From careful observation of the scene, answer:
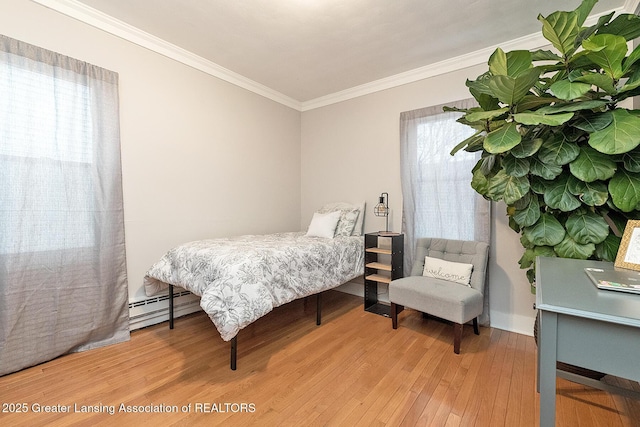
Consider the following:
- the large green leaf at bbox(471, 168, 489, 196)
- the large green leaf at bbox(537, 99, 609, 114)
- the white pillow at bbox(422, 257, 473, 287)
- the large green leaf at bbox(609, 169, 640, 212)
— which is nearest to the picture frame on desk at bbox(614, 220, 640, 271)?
the large green leaf at bbox(609, 169, 640, 212)

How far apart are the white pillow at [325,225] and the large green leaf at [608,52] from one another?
2.30m

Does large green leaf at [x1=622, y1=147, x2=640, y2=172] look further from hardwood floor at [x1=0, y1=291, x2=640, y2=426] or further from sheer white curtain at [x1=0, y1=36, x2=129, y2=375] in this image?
sheer white curtain at [x1=0, y1=36, x2=129, y2=375]

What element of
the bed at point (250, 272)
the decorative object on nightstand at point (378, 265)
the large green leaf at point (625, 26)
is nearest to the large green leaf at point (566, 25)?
the large green leaf at point (625, 26)

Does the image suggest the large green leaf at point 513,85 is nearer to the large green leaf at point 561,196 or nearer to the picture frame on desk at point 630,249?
the large green leaf at point 561,196

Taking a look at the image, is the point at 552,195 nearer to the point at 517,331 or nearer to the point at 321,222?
the point at 517,331

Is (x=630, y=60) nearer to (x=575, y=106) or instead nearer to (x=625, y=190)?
(x=575, y=106)

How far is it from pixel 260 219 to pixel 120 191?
61.5 inches

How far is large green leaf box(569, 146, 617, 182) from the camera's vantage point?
138 cm

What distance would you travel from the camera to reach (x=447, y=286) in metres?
2.40

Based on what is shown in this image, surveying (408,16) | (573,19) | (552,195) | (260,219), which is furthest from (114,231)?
(573,19)

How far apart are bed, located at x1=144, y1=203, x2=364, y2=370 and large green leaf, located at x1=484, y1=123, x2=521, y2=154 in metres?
1.56

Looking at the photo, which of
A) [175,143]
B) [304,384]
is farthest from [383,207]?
[175,143]

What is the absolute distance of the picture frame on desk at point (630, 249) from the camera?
4.23ft

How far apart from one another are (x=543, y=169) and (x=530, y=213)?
0.28 metres
